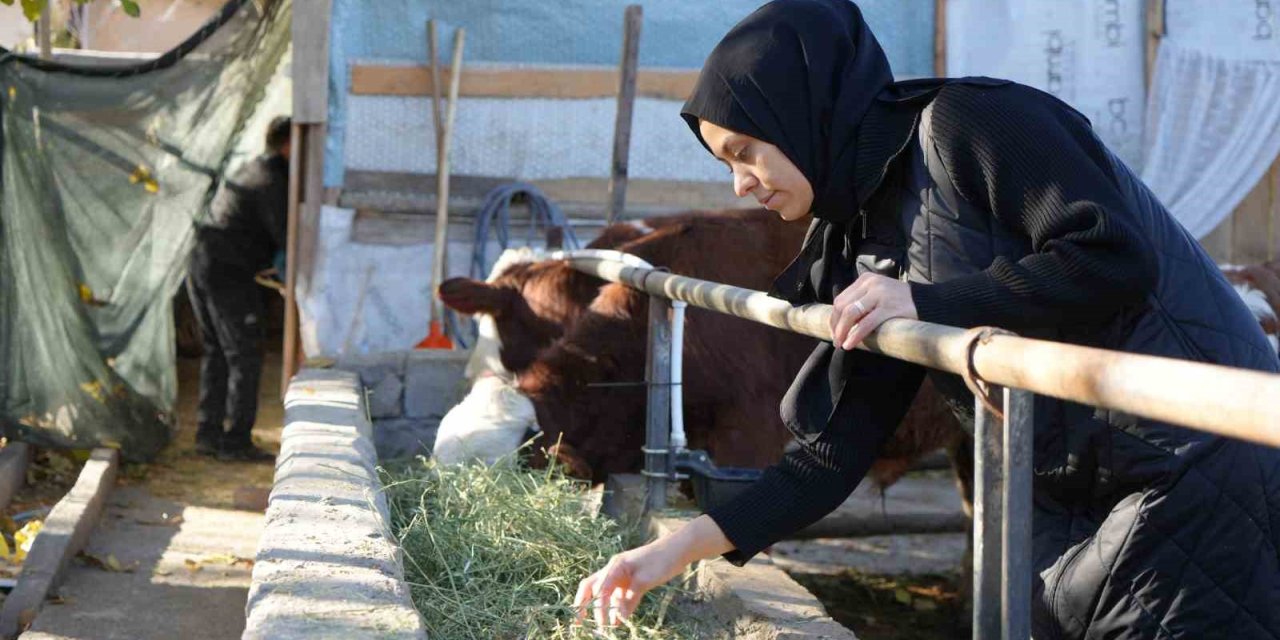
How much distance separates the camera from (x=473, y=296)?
5098 mm

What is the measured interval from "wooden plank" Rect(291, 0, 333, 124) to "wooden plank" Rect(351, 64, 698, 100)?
0.60 m

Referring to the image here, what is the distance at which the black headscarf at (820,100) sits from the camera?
2014 mm

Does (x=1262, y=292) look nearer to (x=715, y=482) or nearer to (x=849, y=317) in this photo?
(x=715, y=482)

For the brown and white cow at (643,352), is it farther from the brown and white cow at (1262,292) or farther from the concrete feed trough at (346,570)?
the brown and white cow at (1262,292)

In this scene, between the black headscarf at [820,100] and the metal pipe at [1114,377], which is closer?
the metal pipe at [1114,377]

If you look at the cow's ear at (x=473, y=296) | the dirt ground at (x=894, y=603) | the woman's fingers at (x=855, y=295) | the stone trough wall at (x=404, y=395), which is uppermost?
the woman's fingers at (x=855, y=295)

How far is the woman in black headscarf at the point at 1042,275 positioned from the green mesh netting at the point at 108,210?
547cm

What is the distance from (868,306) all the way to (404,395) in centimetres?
433

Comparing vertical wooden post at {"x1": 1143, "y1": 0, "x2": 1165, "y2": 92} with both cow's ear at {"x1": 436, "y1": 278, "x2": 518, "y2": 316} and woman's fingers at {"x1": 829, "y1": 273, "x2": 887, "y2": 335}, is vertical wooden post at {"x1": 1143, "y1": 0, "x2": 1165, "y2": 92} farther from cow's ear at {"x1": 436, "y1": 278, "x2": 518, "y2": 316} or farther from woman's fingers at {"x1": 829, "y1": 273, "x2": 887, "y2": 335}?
woman's fingers at {"x1": 829, "y1": 273, "x2": 887, "y2": 335}

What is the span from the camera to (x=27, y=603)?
454 cm

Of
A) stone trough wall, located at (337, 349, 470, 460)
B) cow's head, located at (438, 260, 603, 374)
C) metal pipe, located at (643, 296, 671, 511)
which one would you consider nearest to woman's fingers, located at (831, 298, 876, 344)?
metal pipe, located at (643, 296, 671, 511)

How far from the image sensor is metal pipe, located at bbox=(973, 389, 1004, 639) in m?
1.71

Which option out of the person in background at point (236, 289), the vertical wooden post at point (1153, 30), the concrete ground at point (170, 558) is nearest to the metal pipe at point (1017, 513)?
the concrete ground at point (170, 558)

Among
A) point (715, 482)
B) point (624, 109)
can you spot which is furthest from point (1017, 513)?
point (624, 109)
